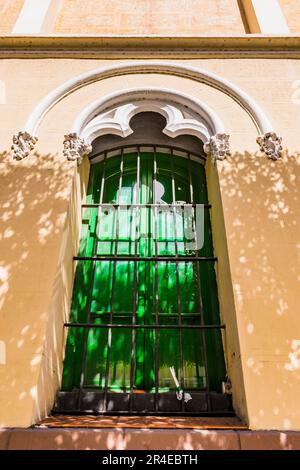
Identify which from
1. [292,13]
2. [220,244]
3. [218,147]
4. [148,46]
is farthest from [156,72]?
[292,13]

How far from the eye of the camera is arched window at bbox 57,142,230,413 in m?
4.12

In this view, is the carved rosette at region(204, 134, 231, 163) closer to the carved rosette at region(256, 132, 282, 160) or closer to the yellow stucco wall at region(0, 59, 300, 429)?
the yellow stucco wall at region(0, 59, 300, 429)

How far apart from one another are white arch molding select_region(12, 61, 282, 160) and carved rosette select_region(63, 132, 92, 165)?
1.66 feet

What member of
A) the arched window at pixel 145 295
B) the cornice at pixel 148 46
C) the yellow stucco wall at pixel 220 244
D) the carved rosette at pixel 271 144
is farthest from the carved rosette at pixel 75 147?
the carved rosette at pixel 271 144

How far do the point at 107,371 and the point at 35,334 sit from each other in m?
0.96

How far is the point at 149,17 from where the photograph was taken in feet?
26.0

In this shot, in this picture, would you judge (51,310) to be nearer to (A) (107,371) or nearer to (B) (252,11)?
(A) (107,371)

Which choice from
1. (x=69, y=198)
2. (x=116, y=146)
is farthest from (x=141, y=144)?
(x=69, y=198)

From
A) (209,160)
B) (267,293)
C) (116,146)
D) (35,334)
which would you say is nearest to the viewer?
(35,334)

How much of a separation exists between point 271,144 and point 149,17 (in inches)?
197

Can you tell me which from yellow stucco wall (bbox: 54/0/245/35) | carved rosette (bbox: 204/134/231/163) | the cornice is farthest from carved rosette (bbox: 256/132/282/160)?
yellow stucco wall (bbox: 54/0/245/35)

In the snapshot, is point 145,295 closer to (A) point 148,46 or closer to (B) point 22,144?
(B) point 22,144

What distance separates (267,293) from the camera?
3902 mm

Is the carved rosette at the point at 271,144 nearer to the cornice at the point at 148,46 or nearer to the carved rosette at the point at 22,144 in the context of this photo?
the cornice at the point at 148,46
